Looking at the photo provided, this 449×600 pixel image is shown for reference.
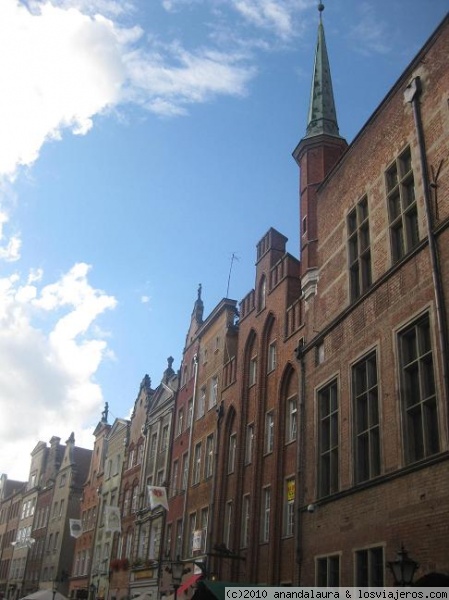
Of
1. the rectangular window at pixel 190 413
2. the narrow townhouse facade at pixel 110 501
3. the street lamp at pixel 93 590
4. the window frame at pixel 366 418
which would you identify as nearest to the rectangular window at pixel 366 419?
the window frame at pixel 366 418

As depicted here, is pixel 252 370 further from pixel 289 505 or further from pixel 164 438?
pixel 164 438

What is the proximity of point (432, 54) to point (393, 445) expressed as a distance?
10146mm

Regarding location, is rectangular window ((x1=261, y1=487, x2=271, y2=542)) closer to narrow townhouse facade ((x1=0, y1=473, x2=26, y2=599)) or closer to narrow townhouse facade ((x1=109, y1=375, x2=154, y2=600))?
narrow townhouse facade ((x1=109, y1=375, x2=154, y2=600))

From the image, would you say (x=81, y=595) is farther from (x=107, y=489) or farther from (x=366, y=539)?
(x=366, y=539)

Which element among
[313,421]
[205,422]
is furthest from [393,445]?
[205,422]

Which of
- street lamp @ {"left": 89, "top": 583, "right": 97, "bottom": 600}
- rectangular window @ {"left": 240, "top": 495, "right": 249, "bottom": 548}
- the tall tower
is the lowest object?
street lamp @ {"left": 89, "top": 583, "right": 97, "bottom": 600}

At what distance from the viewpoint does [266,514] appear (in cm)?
2552

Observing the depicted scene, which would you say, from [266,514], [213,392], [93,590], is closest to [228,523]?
[266,514]

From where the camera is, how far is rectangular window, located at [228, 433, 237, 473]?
98.0 feet

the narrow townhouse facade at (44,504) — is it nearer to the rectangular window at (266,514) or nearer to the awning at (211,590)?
the rectangular window at (266,514)

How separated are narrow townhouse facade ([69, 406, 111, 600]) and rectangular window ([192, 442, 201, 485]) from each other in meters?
14.4

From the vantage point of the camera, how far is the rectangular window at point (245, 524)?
26516 millimetres

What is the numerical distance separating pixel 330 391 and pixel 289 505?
5676 mm

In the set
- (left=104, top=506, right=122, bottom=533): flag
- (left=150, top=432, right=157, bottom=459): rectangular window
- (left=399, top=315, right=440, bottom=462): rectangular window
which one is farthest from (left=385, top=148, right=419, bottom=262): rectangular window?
(left=150, top=432, right=157, bottom=459): rectangular window
